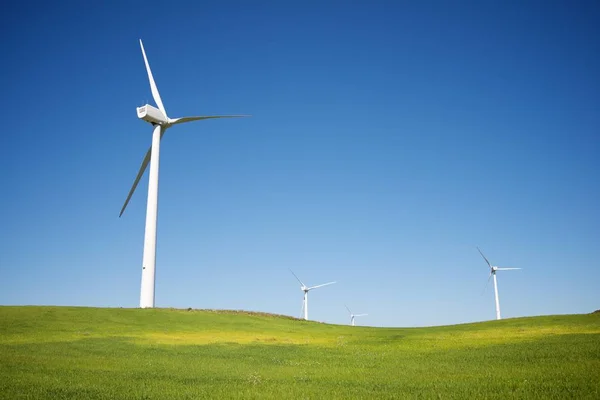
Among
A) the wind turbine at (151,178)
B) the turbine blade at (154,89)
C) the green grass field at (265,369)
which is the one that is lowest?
the green grass field at (265,369)

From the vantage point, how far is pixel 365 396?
13969mm

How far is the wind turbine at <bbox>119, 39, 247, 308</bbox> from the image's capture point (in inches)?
2255

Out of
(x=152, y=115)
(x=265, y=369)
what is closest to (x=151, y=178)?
(x=152, y=115)

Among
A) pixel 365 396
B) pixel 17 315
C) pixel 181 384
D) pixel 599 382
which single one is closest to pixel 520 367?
pixel 599 382

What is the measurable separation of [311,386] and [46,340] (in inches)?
1015

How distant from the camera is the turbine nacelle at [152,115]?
64.4m

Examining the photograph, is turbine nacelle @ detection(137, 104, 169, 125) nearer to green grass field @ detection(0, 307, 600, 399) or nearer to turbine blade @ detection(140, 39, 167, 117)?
turbine blade @ detection(140, 39, 167, 117)

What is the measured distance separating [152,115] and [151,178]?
9624mm

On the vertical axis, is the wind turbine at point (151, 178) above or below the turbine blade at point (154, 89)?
below

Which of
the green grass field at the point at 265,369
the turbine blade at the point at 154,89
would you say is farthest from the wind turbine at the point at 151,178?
the green grass field at the point at 265,369

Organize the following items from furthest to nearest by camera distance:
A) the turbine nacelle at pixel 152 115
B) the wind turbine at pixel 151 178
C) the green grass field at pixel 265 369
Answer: the turbine nacelle at pixel 152 115
the wind turbine at pixel 151 178
the green grass field at pixel 265 369

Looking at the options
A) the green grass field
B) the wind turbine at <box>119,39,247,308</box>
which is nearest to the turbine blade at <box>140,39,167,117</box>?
the wind turbine at <box>119,39,247,308</box>

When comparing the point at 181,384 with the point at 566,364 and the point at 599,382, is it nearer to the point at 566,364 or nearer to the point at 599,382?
the point at 599,382

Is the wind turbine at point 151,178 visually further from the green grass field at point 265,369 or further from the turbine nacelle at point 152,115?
the green grass field at point 265,369
